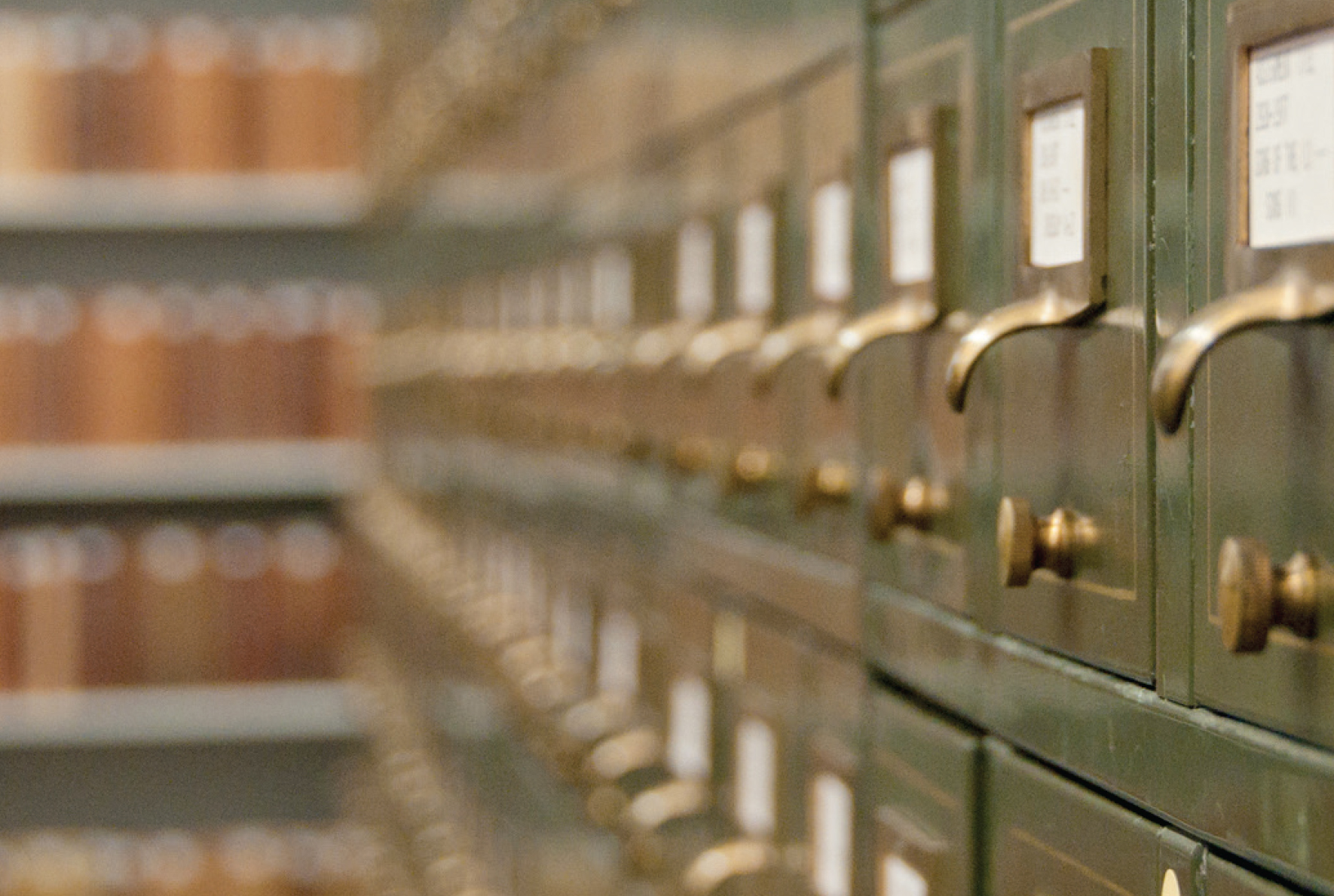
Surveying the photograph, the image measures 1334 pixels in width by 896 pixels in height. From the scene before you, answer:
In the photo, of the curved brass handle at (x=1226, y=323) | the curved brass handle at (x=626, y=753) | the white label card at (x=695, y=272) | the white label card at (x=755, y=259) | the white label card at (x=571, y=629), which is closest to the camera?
the curved brass handle at (x=1226, y=323)

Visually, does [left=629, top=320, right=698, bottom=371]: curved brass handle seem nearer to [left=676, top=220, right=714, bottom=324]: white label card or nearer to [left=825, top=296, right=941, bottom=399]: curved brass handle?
[left=676, top=220, right=714, bottom=324]: white label card

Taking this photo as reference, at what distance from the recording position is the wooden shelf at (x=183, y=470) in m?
3.00

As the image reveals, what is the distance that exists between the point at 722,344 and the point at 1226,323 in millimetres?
584

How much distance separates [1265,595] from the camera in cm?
39

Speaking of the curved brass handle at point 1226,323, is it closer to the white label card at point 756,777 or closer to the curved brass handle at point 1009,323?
the curved brass handle at point 1009,323

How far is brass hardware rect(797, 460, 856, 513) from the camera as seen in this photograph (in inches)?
31.0

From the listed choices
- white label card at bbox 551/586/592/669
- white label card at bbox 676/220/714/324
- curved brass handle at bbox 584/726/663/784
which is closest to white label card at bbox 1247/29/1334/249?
white label card at bbox 676/220/714/324

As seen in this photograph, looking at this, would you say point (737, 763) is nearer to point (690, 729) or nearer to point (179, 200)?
point (690, 729)

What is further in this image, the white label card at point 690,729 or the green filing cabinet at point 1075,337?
the white label card at point 690,729

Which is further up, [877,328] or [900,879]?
[877,328]

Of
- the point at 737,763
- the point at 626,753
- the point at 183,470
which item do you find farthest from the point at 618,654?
the point at 183,470

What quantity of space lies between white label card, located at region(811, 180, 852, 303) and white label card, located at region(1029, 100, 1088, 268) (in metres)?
0.22

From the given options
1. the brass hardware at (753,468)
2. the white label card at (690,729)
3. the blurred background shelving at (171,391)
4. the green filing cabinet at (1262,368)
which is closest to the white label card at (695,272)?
the brass hardware at (753,468)

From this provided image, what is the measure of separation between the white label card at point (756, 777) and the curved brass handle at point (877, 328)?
30cm
